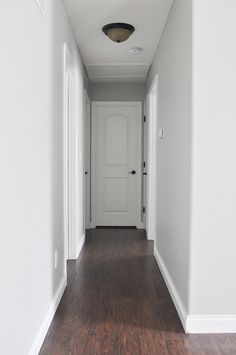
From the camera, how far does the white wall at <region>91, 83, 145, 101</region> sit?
5551mm

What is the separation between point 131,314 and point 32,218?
3.65 feet

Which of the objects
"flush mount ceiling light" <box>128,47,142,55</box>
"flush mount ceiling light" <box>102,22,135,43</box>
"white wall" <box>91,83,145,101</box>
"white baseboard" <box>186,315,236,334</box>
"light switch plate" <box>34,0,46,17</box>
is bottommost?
"white baseboard" <box>186,315,236,334</box>

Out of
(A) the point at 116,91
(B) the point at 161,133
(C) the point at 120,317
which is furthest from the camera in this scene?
(A) the point at 116,91

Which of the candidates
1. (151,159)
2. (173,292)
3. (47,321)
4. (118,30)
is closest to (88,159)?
(151,159)

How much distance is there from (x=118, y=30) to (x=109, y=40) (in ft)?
1.58

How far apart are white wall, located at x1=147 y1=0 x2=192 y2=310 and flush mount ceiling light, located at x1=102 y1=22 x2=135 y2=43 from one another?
359mm

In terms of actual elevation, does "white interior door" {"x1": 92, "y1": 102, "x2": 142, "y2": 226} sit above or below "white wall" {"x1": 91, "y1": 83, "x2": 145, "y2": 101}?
below

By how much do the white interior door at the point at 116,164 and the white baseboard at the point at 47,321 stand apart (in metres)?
2.81

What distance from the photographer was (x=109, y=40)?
3.66 meters

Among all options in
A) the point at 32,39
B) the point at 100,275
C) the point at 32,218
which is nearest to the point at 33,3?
the point at 32,39

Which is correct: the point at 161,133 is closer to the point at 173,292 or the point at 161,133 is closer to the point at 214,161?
the point at 214,161

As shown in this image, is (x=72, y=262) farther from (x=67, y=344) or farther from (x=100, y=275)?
(x=67, y=344)

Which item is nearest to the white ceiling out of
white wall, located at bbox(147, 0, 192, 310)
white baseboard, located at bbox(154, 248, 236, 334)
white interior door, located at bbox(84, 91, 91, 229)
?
white wall, located at bbox(147, 0, 192, 310)

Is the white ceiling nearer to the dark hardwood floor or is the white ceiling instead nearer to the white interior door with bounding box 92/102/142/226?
the white interior door with bounding box 92/102/142/226
